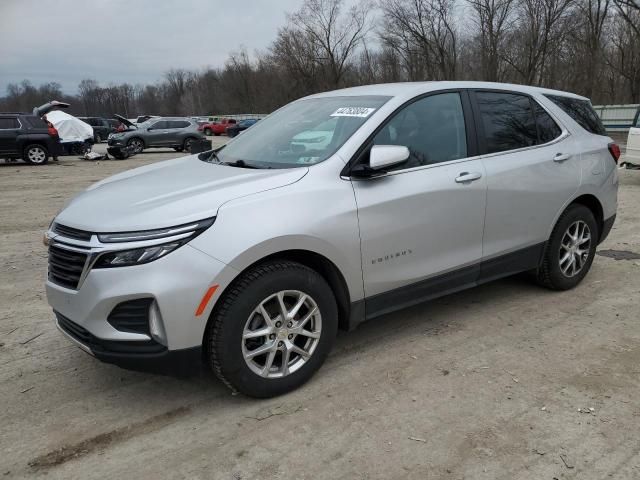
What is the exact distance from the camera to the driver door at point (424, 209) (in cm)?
332

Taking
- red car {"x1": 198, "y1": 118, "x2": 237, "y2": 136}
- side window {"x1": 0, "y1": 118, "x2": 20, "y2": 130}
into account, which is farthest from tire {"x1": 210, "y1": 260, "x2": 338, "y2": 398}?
red car {"x1": 198, "y1": 118, "x2": 237, "y2": 136}

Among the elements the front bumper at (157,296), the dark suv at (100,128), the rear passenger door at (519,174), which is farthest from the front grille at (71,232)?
the dark suv at (100,128)

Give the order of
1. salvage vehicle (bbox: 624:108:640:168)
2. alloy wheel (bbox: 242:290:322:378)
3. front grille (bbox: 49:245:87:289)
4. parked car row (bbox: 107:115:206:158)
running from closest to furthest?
front grille (bbox: 49:245:87:289) < alloy wheel (bbox: 242:290:322:378) < salvage vehicle (bbox: 624:108:640:168) < parked car row (bbox: 107:115:206:158)

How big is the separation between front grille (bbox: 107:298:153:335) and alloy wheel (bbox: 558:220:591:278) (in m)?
3.48

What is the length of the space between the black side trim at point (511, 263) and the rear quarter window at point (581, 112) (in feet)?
4.05

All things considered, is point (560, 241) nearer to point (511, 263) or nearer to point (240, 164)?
point (511, 263)

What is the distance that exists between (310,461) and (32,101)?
102471mm

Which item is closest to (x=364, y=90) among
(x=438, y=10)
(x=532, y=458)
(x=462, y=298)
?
(x=462, y=298)

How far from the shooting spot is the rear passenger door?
3.97 metres

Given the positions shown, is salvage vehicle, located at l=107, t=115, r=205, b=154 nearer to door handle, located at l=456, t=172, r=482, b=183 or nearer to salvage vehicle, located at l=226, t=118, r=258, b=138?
salvage vehicle, located at l=226, t=118, r=258, b=138

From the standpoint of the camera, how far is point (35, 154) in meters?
18.4

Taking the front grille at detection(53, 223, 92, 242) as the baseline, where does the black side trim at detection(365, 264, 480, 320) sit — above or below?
below

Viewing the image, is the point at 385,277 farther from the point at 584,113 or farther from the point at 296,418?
the point at 584,113

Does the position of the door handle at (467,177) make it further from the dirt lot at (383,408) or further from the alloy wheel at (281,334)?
the alloy wheel at (281,334)
